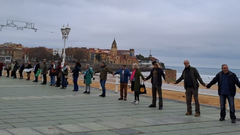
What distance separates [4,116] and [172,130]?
4201mm

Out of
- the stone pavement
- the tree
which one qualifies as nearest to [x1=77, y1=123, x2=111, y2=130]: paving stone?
the stone pavement

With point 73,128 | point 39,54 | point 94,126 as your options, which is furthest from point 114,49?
point 73,128

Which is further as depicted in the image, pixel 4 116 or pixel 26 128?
pixel 4 116

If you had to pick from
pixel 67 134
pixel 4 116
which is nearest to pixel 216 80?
pixel 67 134

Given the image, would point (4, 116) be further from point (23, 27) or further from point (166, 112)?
point (23, 27)

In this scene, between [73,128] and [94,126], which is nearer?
[73,128]

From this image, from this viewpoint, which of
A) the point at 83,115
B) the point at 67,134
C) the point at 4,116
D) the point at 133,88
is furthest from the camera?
the point at 133,88

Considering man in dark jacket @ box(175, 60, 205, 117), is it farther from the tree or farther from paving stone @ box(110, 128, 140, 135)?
the tree

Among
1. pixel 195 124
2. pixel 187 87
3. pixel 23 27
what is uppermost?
pixel 23 27

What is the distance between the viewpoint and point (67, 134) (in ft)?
18.1

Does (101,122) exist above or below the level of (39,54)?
below

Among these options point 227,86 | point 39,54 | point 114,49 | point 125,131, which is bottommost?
point 125,131

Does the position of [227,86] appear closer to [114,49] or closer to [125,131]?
[125,131]

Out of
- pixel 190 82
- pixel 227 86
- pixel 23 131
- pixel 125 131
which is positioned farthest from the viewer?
pixel 190 82
